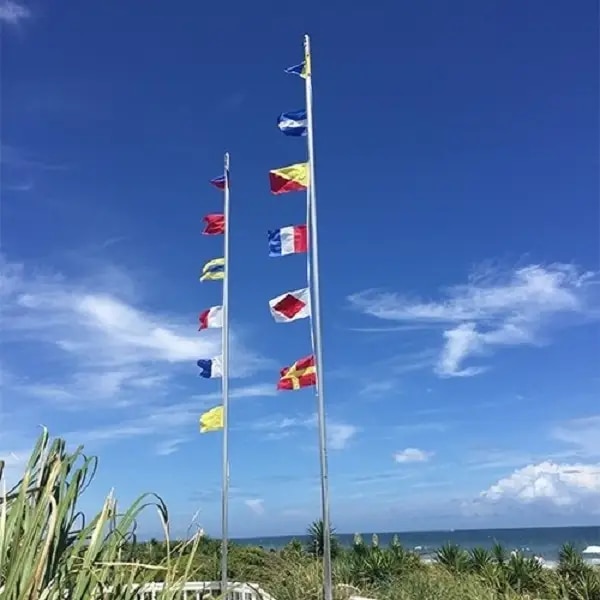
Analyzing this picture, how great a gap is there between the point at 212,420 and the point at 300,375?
8.68ft

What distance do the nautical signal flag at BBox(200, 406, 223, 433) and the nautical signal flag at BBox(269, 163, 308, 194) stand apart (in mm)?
3319

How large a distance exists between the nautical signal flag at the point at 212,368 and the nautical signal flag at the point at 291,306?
2395 mm

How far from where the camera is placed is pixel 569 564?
10.9 meters

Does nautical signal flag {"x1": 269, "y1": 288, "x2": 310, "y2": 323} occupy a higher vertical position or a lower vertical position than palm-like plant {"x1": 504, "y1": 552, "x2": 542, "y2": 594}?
higher

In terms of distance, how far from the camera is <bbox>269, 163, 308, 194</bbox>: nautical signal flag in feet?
30.1

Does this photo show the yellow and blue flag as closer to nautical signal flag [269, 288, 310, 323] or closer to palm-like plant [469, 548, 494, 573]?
nautical signal flag [269, 288, 310, 323]

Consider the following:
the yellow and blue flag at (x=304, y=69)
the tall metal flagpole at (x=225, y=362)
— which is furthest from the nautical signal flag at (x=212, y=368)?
the yellow and blue flag at (x=304, y=69)

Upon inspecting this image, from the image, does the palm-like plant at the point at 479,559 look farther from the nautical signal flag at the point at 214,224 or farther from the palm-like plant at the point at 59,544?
the palm-like plant at the point at 59,544

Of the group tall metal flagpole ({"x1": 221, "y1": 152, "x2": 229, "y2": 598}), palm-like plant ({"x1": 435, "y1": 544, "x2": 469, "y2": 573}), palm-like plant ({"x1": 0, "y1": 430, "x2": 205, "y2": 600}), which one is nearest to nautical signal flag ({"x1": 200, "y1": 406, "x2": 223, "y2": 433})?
tall metal flagpole ({"x1": 221, "y1": 152, "x2": 229, "y2": 598})

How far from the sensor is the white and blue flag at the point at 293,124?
31.0 feet

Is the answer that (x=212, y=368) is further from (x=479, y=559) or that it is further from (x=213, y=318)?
(x=479, y=559)

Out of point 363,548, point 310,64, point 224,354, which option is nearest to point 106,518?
point 310,64

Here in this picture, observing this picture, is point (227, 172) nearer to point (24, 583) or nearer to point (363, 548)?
point (363, 548)

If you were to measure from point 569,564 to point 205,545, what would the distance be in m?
6.59
